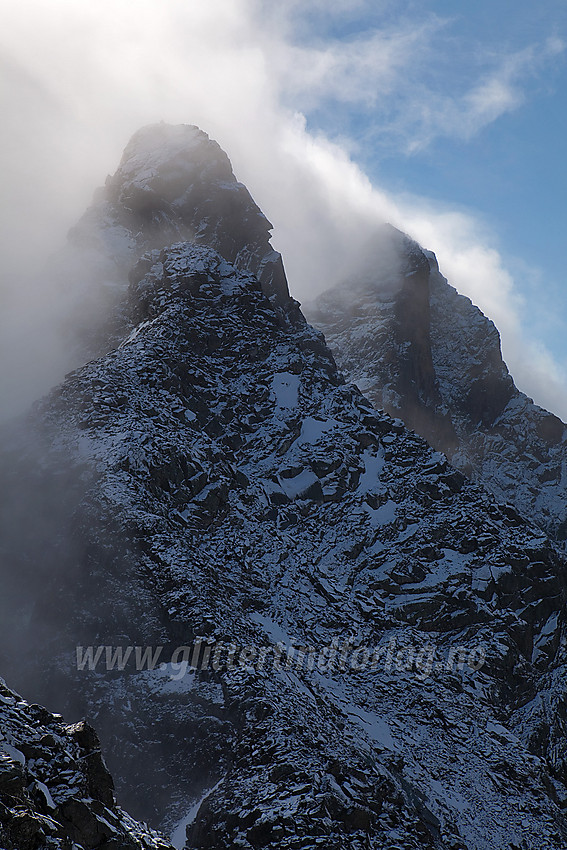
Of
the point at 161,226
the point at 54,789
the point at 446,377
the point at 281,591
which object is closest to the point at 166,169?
the point at 161,226

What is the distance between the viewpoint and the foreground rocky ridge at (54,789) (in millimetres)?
36062

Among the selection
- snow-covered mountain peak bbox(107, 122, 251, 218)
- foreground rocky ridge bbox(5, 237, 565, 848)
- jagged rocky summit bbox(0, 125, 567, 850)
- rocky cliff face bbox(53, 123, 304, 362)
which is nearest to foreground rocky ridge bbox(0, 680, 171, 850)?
foreground rocky ridge bbox(5, 237, 565, 848)

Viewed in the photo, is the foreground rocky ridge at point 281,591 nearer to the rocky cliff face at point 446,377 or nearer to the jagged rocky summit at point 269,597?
the jagged rocky summit at point 269,597

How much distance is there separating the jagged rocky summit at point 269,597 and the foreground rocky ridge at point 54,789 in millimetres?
24849

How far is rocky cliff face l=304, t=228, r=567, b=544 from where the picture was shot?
166625 mm

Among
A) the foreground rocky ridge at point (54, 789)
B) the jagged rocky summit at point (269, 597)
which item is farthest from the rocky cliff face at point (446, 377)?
the foreground rocky ridge at point (54, 789)

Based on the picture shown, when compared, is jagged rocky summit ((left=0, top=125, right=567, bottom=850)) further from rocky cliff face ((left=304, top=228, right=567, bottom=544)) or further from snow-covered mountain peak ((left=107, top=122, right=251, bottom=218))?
rocky cliff face ((left=304, top=228, right=567, bottom=544))

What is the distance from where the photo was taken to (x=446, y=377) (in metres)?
188

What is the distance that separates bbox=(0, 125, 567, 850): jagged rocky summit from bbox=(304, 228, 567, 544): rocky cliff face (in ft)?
136

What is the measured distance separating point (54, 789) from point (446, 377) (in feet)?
508

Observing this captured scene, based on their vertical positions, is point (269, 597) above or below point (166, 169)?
below

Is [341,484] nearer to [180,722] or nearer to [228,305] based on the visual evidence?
[228,305]

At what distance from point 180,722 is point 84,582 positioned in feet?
53.5

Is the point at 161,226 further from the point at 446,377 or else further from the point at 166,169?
the point at 446,377
